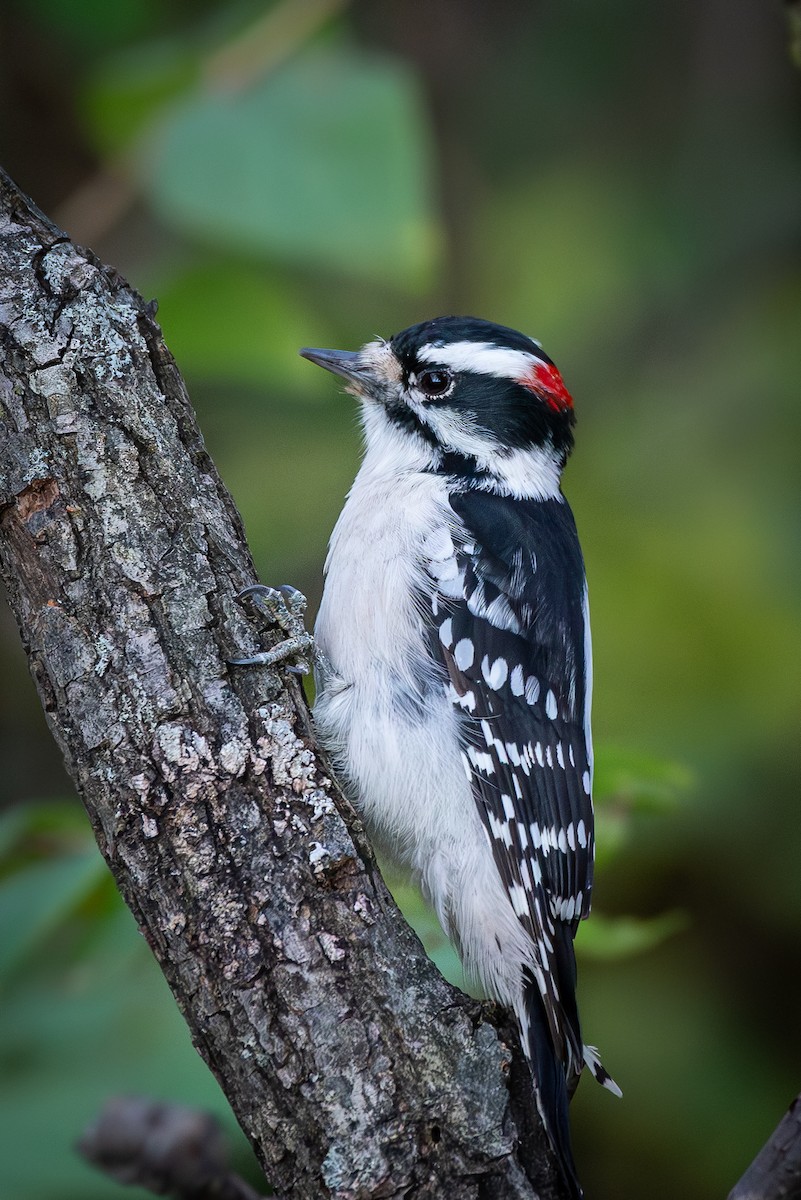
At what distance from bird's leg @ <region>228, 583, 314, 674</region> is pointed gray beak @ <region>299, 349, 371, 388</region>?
28.0 inches

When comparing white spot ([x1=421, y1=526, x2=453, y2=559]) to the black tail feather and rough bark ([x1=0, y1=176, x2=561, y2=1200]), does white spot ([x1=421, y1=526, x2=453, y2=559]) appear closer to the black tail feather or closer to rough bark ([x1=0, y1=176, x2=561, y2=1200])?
rough bark ([x1=0, y1=176, x2=561, y2=1200])

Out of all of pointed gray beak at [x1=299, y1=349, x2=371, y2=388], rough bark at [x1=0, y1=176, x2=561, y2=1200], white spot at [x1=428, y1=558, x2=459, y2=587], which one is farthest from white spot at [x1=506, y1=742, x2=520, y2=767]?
pointed gray beak at [x1=299, y1=349, x2=371, y2=388]

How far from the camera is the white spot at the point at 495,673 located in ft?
7.26

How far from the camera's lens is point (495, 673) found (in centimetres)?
222

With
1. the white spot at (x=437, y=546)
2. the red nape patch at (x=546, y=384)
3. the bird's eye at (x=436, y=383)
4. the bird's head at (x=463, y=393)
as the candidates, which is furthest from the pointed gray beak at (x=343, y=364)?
the white spot at (x=437, y=546)

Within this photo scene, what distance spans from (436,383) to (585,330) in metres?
1.73

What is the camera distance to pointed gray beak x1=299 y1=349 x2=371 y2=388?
2.56 metres

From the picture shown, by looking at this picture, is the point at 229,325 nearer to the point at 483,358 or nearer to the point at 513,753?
the point at 483,358

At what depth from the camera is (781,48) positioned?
4312 mm

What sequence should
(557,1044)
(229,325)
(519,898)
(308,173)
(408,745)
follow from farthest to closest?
(229,325)
(308,173)
(408,745)
(519,898)
(557,1044)

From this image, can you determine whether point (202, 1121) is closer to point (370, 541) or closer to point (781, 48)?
point (370, 541)

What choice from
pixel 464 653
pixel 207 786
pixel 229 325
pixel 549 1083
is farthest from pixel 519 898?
pixel 229 325

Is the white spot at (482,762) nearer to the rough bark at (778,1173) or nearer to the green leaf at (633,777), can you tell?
the green leaf at (633,777)

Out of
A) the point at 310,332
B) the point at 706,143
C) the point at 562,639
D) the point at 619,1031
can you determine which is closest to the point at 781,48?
the point at 706,143
